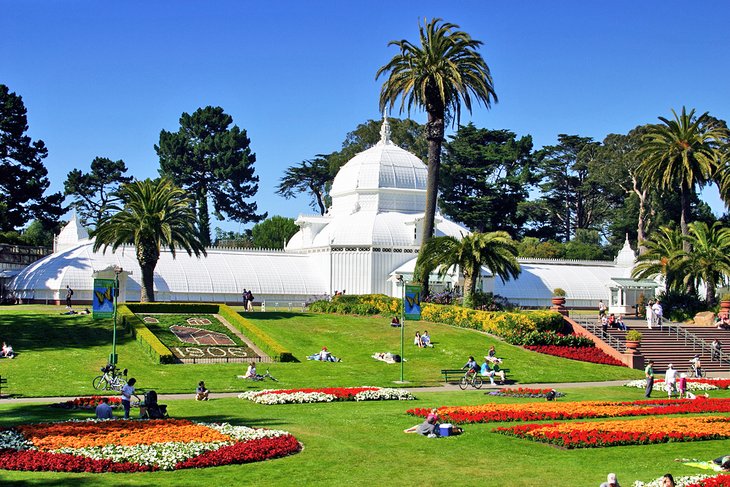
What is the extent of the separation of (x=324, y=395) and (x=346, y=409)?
8.53ft

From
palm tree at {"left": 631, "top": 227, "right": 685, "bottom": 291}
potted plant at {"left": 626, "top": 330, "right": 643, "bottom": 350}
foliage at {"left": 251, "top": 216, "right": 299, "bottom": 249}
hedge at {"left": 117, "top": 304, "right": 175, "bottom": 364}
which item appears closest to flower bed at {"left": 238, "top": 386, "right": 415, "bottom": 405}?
hedge at {"left": 117, "top": 304, "right": 175, "bottom": 364}

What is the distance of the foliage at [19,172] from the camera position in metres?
82.8

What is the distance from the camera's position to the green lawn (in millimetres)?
19953

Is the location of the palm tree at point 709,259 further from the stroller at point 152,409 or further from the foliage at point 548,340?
the stroller at point 152,409

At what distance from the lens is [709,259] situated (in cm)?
6291

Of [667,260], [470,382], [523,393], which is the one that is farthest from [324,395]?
Result: [667,260]

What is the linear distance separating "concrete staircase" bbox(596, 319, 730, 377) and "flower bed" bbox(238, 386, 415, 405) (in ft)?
64.6

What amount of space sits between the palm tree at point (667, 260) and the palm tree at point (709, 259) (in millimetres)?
678

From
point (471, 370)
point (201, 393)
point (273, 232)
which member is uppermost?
point (273, 232)

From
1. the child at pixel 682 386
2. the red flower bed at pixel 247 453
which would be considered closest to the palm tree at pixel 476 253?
the child at pixel 682 386

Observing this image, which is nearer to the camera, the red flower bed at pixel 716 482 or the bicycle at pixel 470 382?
the red flower bed at pixel 716 482

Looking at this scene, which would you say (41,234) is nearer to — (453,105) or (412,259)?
(412,259)

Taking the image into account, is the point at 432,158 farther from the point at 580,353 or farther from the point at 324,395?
the point at 324,395

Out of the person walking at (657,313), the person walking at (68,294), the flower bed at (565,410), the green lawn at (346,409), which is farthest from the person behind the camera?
the person walking at (68,294)
